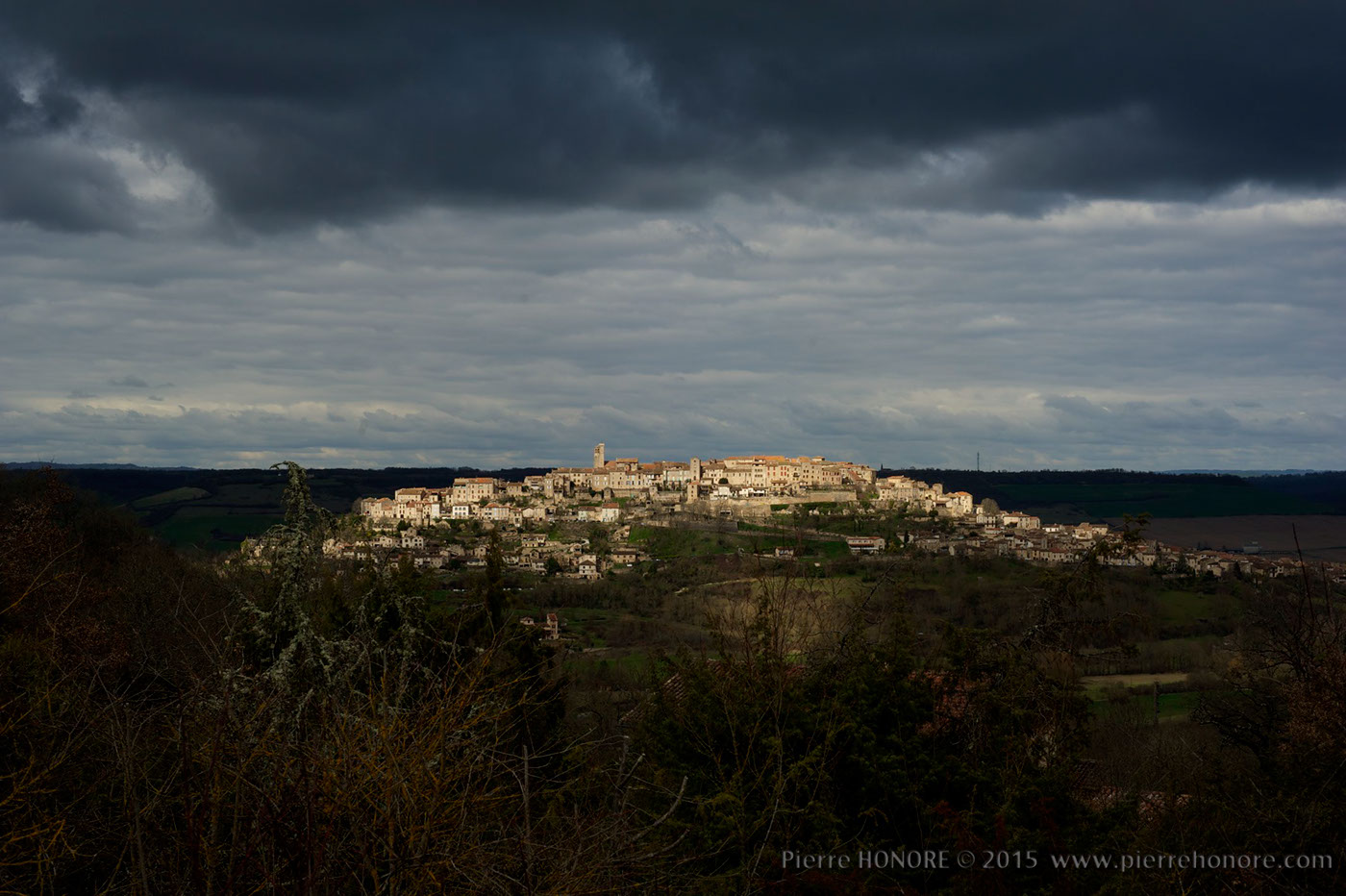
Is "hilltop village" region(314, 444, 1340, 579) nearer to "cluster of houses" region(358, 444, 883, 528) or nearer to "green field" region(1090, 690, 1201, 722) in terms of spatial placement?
"cluster of houses" region(358, 444, 883, 528)

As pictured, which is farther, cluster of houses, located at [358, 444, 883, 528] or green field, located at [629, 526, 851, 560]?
cluster of houses, located at [358, 444, 883, 528]

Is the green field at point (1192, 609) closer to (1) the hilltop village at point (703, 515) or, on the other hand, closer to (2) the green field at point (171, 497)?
(1) the hilltop village at point (703, 515)

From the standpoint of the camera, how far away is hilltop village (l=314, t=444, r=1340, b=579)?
82375mm

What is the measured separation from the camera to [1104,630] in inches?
392

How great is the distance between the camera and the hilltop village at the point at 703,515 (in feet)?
270

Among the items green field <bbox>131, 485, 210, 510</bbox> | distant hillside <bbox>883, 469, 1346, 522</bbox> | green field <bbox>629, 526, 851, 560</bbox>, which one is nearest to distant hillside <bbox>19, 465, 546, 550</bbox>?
green field <bbox>131, 485, 210, 510</bbox>

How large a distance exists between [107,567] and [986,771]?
25.3m

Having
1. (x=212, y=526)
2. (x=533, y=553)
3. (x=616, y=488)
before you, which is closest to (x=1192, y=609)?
(x=533, y=553)

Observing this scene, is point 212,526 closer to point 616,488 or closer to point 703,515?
point 703,515

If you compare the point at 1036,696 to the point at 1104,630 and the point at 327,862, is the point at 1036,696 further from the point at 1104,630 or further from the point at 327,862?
the point at 327,862

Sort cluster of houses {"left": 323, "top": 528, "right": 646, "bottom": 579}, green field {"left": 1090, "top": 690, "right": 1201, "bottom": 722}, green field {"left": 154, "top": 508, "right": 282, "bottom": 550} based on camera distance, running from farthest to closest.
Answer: cluster of houses {"left": 323, "top": 528, "right": 646, "bottom": 579} < green field {"left": 154, "top": 508, "right": 282, "bottom": 550} < green field {"left": 1090, "top": 690, "right": 1201, "bottom": 722}

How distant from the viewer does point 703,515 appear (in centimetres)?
11338

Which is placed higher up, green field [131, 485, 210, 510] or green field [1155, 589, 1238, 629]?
green field [131, 485, 210, 510]

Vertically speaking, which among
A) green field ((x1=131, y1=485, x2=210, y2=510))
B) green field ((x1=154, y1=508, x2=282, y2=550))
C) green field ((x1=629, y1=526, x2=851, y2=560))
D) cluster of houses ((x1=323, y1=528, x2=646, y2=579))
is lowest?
cluster of houses ((x1=323, y1=528, x2=646, y2=579))
